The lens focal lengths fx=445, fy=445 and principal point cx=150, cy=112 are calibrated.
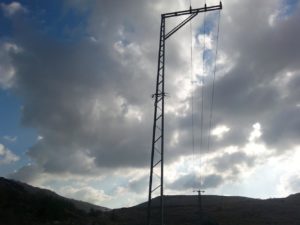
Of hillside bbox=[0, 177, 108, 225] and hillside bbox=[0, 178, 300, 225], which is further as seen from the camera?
hillside bbox=[0, 178, 300, 225]

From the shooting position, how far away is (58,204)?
71188mm

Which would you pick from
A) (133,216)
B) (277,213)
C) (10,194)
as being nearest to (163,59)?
(10,194)

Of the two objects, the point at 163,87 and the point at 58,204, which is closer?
the point at 163,87

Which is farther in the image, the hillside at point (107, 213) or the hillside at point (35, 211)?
the hillside at point (107, 213)

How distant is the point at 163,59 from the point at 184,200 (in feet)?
342

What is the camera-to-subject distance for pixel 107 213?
89.7 meters

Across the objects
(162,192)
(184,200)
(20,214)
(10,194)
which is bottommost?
(162,192)

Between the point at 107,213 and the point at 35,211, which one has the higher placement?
the point at 107,213

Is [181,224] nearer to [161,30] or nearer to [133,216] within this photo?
[133,216]

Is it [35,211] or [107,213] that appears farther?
[107,213]

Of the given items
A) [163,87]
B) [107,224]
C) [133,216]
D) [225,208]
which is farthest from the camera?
[225,208]

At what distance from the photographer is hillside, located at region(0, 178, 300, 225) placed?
65562 millimetres

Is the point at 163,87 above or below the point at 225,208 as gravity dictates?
below

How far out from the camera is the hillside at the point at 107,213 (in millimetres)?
65562
